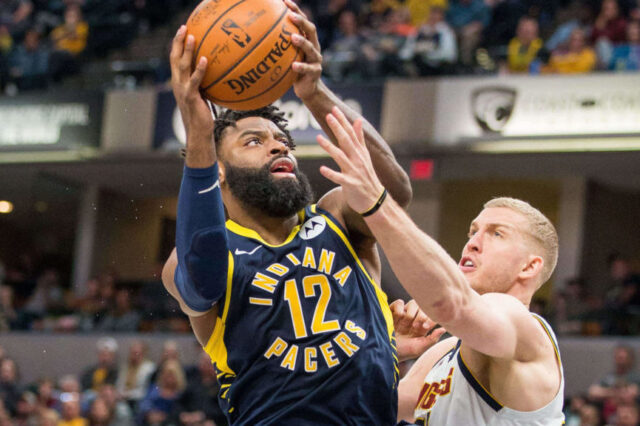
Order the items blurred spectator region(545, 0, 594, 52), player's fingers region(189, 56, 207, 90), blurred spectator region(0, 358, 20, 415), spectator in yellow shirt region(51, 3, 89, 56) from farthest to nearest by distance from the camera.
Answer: spectator in yellow shirt region(51, 3, 89, 56) → blurred spectator region(545, 0, 594, 52) → blurred spectator region(0, 358, 20, 415) → player's fingers region(189, 56, 207, 90)

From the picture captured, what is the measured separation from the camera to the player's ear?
146 inches

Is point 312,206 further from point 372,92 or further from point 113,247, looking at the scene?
point 113,247

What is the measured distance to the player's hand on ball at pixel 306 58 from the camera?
11.1 ft

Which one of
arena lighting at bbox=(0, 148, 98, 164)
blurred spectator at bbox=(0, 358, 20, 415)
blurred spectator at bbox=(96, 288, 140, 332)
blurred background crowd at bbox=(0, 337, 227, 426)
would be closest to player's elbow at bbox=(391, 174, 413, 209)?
blurred background crowd at bbox=(0, 337, 227, 426)

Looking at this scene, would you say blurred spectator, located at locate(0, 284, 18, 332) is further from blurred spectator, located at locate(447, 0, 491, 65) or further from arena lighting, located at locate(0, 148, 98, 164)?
blurred spectator, located at locate(447, 0, 491, 65)

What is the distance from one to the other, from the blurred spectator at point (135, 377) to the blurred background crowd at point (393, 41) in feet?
15.9

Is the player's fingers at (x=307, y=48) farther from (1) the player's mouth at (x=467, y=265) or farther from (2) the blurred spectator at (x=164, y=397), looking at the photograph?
(2) the blurred spectator at (x=164, y=397)

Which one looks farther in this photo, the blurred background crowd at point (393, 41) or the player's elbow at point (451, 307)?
the blurred background crowd at point (393, 41)

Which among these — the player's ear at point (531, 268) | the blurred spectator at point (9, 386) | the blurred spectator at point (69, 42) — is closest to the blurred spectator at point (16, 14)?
the blurred spectator at point (69, 42)

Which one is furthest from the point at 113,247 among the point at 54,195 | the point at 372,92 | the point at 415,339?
the point at 415,339

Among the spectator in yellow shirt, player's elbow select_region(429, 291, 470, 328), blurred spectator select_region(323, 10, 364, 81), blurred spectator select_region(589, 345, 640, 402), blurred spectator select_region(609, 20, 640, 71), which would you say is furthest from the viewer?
the spectator in yellow shirt

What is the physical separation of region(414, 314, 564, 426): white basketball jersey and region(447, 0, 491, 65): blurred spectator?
9.31 metres

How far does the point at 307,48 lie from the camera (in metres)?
3.39

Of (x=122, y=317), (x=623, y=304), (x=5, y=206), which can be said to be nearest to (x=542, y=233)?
(x=623, y=304)
